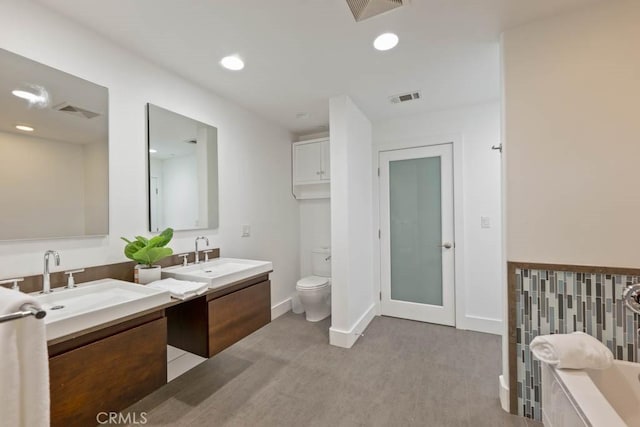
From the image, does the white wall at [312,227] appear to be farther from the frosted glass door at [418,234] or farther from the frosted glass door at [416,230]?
the frosted glass door at [416,230]

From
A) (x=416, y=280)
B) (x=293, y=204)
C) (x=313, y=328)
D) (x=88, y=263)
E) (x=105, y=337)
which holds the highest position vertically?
(x=293, y=204)

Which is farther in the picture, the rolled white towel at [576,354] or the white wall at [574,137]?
the white wall at [574,137]

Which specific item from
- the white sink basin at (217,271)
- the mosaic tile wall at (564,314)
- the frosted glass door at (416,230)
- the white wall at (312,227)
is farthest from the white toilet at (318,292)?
the mosaic tile wall at (564,314)

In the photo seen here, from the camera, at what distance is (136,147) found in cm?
193

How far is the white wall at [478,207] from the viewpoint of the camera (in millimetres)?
2855

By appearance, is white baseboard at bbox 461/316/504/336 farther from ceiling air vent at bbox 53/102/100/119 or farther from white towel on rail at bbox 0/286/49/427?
ceiling air vent at bbox 53/102/100/119

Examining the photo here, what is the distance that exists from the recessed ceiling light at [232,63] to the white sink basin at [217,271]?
156 cm

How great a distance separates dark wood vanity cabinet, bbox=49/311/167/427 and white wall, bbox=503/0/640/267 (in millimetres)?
2145

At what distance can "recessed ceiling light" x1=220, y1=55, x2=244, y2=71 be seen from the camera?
2.02m

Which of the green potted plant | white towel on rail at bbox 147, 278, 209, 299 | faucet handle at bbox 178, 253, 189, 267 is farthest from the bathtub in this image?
faucet handle at bbox 178, 253, 189, 267

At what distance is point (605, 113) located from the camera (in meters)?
1.51

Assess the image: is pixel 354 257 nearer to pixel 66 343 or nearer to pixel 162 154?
pixel 162 154

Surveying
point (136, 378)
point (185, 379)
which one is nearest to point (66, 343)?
point (136, 378)

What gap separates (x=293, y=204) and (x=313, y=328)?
1627 mm
